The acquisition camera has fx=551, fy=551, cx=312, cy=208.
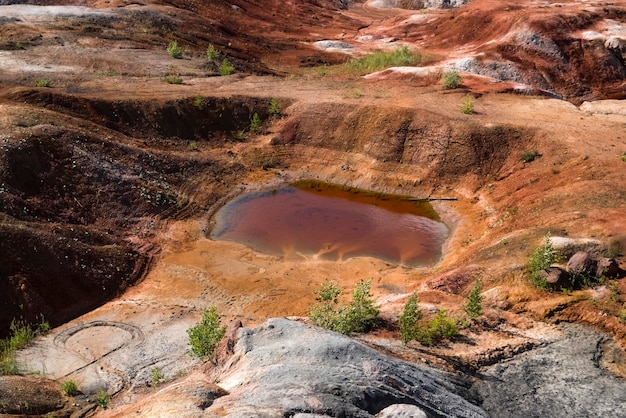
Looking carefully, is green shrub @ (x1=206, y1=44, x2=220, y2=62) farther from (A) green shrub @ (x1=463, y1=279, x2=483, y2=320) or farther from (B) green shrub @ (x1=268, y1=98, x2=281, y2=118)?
(A) green shrub @ (x1=463, y1=279, x2=483, y2=320)

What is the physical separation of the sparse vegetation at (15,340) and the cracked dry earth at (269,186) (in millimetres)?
313

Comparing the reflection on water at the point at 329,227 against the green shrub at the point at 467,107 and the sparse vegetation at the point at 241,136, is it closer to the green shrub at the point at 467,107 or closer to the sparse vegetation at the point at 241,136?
the sparse vegetation at the point at 241,136

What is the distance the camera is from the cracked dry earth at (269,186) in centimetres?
1160

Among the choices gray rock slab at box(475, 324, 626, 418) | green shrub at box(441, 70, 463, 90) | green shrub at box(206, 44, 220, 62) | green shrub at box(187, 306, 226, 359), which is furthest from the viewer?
green shrub at box(206, 44, 220, 62)

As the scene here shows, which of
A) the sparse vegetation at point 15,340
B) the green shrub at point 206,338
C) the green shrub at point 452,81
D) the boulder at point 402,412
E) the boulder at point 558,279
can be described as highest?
the green shrub at point 452,81

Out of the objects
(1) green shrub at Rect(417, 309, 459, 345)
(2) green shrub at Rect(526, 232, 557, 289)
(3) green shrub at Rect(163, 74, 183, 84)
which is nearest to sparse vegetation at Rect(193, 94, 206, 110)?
(3) green shrub at Rect(163, 74, 183, 84)

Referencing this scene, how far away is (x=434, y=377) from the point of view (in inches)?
391

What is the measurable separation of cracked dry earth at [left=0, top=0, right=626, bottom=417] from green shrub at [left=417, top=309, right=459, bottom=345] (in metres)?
0.49

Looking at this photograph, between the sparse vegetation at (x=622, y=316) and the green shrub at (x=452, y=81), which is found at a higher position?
the green shrub at (x=452, y=81)

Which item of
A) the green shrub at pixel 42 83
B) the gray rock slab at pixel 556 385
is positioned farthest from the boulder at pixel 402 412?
the green shrub at pixel 42 83

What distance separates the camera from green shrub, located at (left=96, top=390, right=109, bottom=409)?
11719 mm

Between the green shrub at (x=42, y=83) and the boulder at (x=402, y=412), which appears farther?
the green shrub at (x=42, y=83)

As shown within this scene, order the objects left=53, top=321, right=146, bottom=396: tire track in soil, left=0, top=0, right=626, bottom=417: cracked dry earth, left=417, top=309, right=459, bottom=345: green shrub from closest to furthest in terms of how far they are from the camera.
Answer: left=0, top=0, right=626, bottom=417: cracked dry earth, left=417, top=309, right=459, bottom=345: green shrub, left=53, top=321, right=146, bottom=396: tire track in soil

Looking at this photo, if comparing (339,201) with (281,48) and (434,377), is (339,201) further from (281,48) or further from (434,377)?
(281,48)
